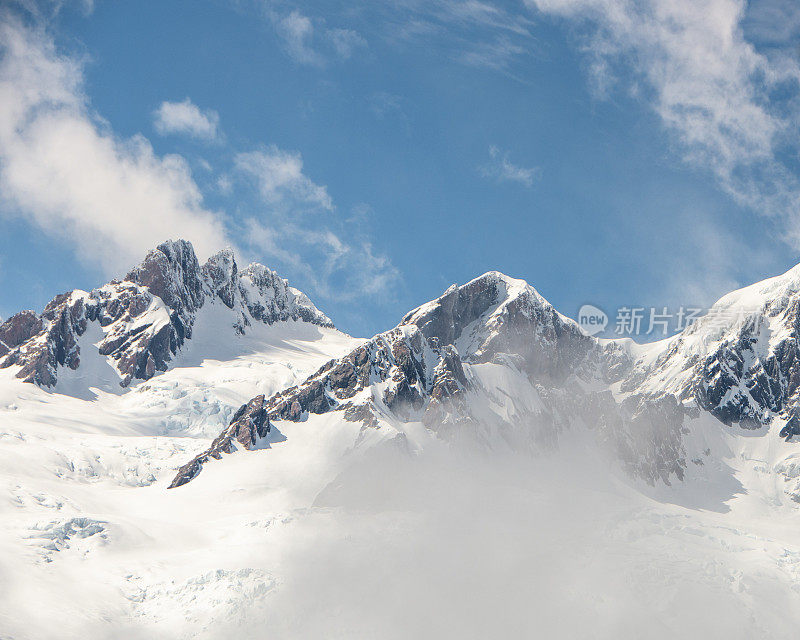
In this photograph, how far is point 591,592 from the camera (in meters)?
162

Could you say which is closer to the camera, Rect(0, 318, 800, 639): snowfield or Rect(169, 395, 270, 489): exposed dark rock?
Rect(0, 318, 800, 639): snowfield

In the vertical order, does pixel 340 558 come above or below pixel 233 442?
below

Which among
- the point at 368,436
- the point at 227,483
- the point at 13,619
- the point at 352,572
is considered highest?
the point at 368,436

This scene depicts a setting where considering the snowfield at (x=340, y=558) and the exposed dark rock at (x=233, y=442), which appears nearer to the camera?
the snowfield at (x=340, y=558)

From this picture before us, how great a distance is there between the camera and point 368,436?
192125mm

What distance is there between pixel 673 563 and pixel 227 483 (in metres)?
112

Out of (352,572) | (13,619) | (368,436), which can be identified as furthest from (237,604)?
(368,436)

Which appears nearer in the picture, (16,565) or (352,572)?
(16,565)

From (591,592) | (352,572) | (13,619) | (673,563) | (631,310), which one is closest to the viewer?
(13,619)

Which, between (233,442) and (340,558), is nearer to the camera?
(340,558)

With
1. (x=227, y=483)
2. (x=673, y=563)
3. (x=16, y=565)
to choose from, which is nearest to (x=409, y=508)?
(x=227, y=483)

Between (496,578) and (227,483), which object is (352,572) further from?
(227,483)

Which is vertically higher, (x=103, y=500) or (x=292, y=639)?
(x=103, y=500)

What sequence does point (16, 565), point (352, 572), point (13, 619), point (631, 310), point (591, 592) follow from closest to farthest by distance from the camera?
point (13, 619) < point (16, 565) < point (352, 572) < point (591, 592) < point (631, 310)
